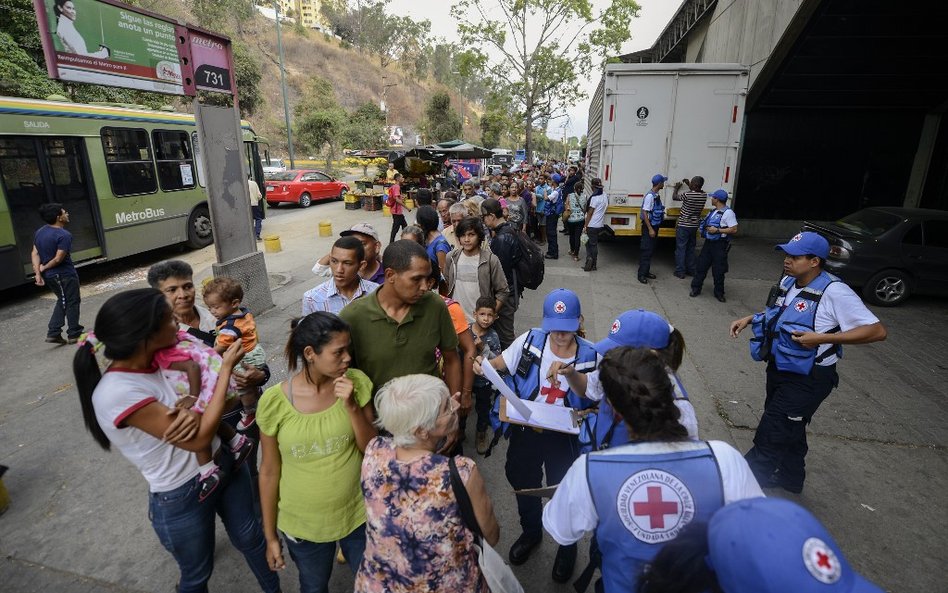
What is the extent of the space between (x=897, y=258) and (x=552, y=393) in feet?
24.9

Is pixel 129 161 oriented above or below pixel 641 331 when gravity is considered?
above

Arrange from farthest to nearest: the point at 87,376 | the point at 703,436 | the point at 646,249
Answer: the point at 646,249
the point at 703,436
the point at 87,376

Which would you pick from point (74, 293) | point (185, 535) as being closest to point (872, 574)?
point (185, 535)

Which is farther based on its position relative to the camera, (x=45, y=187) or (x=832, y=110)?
(x=832, y=110)

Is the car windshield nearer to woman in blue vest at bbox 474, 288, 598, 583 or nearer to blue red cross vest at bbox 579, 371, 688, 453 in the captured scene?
woman in blue vest at bbox 474, 288, 598, 583

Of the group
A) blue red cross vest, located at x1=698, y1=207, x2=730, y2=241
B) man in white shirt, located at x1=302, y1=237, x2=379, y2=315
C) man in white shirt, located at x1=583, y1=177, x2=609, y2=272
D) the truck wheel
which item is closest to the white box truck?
man in white shirt, located at x1=583, y1=177, x2=609, y2=272

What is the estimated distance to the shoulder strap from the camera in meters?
1.59

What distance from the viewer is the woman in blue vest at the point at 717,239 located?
734 centimetres

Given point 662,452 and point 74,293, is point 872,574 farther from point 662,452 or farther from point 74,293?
point 74,293

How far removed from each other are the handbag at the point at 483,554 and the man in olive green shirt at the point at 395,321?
91 cm

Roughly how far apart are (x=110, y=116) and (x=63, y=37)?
3.96 meters

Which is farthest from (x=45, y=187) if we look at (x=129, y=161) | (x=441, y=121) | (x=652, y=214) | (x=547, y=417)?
(x=441, y=121)

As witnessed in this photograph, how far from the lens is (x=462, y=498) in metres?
1.59

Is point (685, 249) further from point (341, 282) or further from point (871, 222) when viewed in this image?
point (341, 282)
